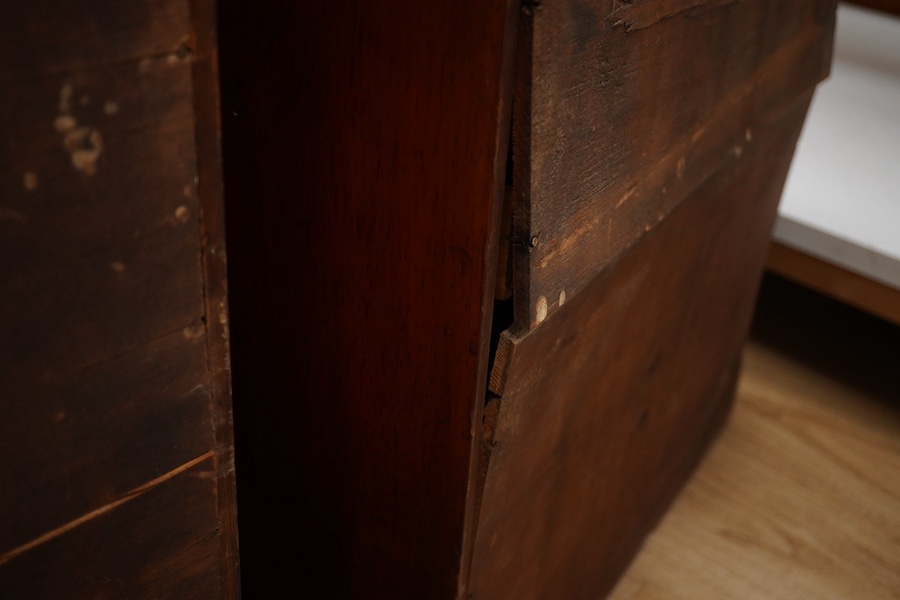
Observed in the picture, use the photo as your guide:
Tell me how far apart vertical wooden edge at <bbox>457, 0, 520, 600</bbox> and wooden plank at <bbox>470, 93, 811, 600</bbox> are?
0.04ft

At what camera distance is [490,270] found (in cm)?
56

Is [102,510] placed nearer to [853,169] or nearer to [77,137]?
[77,137]

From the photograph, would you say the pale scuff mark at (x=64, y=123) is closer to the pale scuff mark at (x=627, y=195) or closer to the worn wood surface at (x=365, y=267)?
the worn wood surface at (x=365, y=267)

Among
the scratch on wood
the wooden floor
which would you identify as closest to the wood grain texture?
the wooden floor

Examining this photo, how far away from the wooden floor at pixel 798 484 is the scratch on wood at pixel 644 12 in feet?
2.59

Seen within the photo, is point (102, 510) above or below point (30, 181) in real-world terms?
below

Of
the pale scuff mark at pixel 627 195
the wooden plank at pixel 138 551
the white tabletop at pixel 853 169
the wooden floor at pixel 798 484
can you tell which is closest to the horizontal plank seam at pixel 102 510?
the wooden plank at pixel 138 551

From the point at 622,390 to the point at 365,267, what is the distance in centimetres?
38

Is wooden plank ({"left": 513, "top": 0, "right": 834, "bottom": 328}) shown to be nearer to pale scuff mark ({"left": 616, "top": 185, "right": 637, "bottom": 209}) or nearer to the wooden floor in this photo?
pale scuff mark ({"left": 616, "top": 185, "right": 637, "bottom": 209})

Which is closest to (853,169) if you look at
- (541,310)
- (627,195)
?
(627,195)

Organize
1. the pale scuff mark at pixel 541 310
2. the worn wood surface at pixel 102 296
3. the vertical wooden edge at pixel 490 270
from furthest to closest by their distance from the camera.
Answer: the pale scuff mark at pixel 541 310, the vertical wooden edge at pixel 490 270, the worn wood surface at pixel 102 296

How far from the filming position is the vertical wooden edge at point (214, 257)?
1.28 ft

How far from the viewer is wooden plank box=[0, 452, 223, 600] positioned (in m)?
0.44

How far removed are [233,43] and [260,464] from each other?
37 cm
